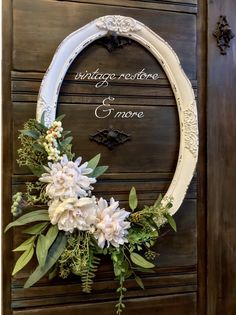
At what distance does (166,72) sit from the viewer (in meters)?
1.31

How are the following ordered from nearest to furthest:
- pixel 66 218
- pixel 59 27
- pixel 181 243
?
pixel 66 218, pixel 59 27, pixel 181 243

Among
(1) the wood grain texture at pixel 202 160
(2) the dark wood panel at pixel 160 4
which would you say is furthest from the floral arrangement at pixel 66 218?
(2) the dark wood panel at pixel 160 4

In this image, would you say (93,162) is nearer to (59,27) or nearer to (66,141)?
(66,141)

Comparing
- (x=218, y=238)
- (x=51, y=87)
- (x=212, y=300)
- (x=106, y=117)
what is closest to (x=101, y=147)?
(x=106, y=117)

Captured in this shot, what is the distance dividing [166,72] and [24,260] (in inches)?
26.5

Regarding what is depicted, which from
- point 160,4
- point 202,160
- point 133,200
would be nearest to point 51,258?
point 133,200

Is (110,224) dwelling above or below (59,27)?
below

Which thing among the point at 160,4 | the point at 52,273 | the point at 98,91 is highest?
the point at 160,4

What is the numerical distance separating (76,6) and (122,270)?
742 millimetres

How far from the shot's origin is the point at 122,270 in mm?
1183

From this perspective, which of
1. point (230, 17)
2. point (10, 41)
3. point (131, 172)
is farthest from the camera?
point (230, 17)

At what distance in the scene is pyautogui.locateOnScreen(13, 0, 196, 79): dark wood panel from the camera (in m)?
1.18

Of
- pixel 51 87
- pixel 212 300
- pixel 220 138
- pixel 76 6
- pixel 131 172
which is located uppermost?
pixel 76 6

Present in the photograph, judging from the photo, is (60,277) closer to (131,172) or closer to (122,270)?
(122,270)
